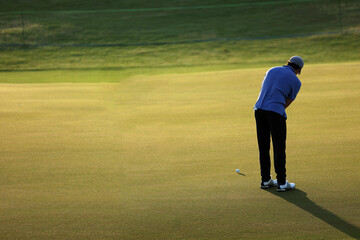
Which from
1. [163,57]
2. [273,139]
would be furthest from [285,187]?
[163,57]

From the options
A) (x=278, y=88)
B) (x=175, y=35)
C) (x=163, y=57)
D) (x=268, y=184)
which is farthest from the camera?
(x=175, y=35)

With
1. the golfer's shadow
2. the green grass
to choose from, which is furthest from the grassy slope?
the golfer's shadow

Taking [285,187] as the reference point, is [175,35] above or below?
above

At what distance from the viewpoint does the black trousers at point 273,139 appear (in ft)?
23.2

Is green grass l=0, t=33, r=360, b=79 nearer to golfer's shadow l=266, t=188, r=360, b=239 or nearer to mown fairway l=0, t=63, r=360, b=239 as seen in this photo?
Answer: mown fairway l=0, t=63, r=360, b=239

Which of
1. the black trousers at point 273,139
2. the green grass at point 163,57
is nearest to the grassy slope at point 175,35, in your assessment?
the green grass at point 163,57

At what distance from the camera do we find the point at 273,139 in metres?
7.19

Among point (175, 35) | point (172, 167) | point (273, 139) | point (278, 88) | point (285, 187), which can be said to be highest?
point (175, 35)

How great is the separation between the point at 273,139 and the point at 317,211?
1.30 m

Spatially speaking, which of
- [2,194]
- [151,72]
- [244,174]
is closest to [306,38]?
[151,72]

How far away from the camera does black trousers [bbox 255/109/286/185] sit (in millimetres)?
7078

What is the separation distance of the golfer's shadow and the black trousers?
0.23 metres

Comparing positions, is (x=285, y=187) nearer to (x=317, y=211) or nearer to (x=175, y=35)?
(x=317, y=211)

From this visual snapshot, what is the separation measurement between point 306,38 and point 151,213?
85.5ft
